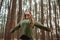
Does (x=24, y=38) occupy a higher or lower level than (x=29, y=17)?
lower

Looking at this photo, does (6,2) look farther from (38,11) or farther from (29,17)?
(29,17)

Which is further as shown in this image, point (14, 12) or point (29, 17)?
point (14, 12)

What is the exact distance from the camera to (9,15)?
7207 millimetres

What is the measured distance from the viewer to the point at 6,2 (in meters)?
8.11

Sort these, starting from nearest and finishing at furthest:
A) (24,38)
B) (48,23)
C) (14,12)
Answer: (24,38)
(14,12)
(48,23)

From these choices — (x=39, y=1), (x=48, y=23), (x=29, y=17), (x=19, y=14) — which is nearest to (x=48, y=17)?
(x=48, y=23)

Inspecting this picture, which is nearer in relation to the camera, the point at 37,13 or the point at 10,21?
the point at 10,21

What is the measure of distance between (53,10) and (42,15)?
0.84 m

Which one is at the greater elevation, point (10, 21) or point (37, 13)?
point (37, 13)

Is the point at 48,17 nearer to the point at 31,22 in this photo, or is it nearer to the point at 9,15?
the point at 9,15

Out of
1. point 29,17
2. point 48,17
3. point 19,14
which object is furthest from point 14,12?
point 29,17

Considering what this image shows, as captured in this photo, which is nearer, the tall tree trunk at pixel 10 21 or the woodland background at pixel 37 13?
the tall tree trunk at pixel 10 21

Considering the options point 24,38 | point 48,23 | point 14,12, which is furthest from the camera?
point 48,23

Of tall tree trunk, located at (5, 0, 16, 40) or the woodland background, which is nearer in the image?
tall tree trunk, located at (5, 0, 16, 40)
